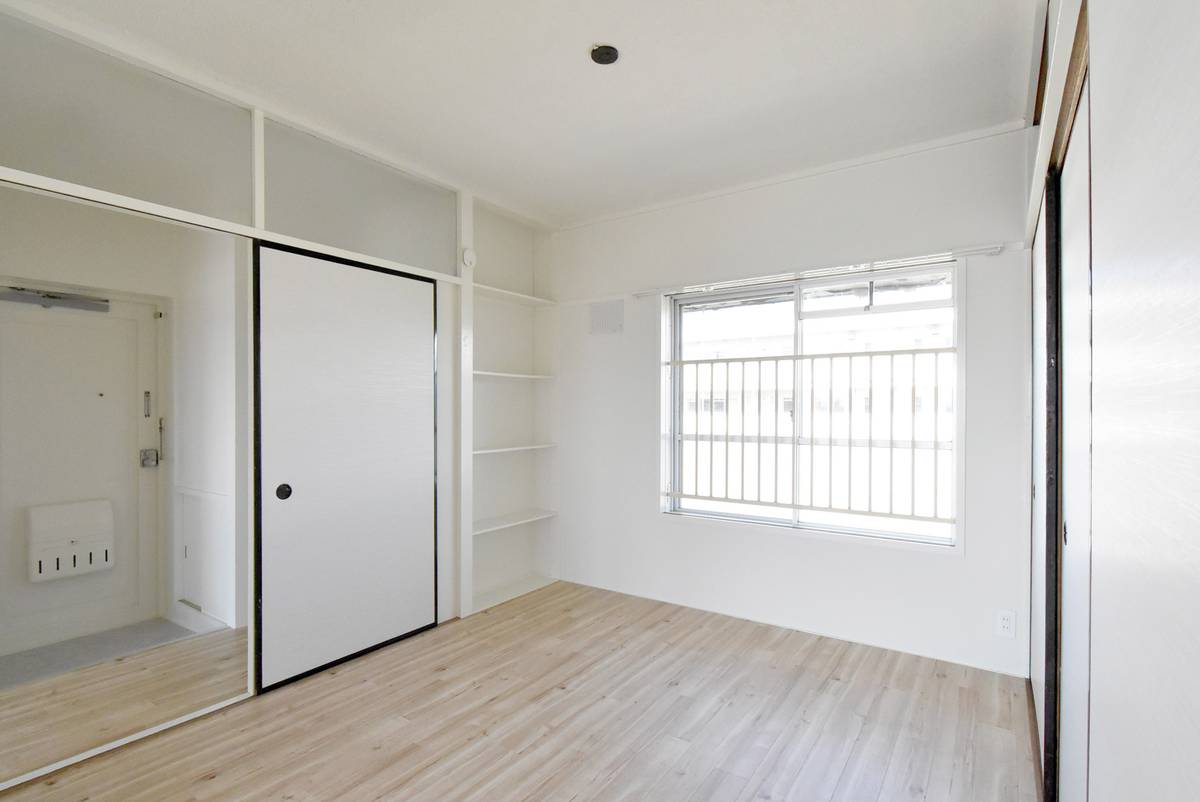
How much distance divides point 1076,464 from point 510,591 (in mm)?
3530

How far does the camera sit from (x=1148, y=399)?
0.65 metres

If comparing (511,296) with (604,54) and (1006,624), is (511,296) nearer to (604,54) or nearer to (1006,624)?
(604,54)

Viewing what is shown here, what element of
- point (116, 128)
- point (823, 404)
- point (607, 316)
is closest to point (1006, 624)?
point (823, 404)

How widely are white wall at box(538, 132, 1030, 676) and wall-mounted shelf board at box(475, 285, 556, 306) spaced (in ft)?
0.52

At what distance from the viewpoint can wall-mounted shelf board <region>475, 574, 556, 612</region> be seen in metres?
3.93

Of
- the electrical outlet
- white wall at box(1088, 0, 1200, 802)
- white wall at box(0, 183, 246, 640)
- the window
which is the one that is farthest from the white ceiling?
the electrical outlet

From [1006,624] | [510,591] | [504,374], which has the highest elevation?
[504,374]

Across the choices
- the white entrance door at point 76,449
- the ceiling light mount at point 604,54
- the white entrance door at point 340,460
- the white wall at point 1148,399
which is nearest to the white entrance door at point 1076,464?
the white wall at point 1148,399

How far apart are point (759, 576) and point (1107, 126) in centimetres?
314

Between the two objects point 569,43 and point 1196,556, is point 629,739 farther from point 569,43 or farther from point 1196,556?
point 569,43

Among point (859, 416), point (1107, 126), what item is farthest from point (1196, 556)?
point (859, 416)

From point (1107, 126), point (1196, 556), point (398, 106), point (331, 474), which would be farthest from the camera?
point (331, 474)

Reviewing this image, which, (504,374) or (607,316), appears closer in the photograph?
(504,374)

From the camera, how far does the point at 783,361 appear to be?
3566 millimetres
